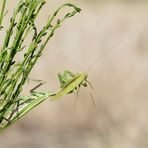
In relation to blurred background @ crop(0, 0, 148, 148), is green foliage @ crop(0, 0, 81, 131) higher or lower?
lower

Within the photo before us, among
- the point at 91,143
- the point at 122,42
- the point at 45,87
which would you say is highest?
the point at 122,42

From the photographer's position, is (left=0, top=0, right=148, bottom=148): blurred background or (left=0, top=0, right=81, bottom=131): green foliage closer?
(left=0, top=0, right=81, bottom=131): green foliage

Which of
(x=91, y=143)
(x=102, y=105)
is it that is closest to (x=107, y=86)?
(x=102, y=105)

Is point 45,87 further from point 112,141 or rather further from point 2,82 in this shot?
point 2,82

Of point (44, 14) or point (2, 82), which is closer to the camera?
point (2, 82)

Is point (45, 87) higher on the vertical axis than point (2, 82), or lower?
higher

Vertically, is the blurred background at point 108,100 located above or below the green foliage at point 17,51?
above

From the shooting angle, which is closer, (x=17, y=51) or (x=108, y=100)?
Result: (x=17, y=51)

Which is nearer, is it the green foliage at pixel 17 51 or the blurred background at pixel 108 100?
the green foliage at pixel 17 51

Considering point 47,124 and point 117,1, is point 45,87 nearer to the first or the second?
point 47,124
